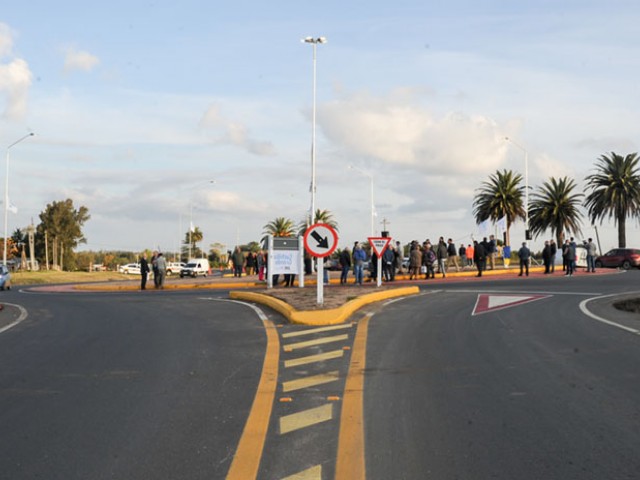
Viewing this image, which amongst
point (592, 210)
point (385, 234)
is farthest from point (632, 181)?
point (385, 234)

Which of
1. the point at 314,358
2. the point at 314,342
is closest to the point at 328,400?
the point at 314,358

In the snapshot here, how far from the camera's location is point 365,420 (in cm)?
609

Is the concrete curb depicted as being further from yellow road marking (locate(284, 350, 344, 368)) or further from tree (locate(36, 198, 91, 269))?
tree (locate(36, 198, 91, 269))

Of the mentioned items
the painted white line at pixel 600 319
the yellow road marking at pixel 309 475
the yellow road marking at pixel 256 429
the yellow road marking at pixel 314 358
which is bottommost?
the yellow road marking at pixel 309 475

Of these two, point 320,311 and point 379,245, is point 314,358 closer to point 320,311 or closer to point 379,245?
point 320,311

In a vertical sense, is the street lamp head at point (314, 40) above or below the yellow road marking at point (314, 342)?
above

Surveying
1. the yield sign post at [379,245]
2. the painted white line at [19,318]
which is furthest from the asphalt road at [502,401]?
the yield sign post at [379,245]

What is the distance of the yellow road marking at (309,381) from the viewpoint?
753 cm

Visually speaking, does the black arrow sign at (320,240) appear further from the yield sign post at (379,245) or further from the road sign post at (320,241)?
the yield sign post at (379,245)

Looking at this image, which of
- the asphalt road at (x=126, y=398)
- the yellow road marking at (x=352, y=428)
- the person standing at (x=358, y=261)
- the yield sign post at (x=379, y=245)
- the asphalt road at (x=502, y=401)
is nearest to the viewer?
the yellow road marking at (x=352, y=428)

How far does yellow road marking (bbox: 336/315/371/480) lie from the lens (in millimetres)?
4797

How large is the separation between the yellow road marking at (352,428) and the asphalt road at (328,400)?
0.16 feet

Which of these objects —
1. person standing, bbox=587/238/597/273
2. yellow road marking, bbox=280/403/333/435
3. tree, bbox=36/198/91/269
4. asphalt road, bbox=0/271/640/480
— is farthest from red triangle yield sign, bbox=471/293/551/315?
tree, bbox=36/198/91/269

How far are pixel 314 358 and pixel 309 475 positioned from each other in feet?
15.4
